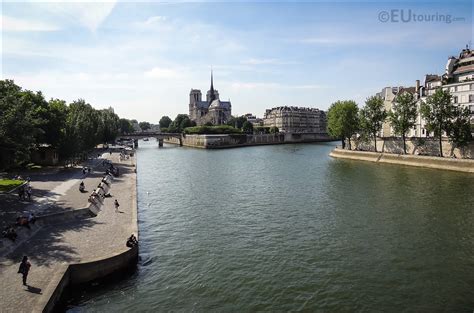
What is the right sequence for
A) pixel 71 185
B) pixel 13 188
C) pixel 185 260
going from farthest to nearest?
pixel 71 185 < pixel 13 188 < pixel 185 260

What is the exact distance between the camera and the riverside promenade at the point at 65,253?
16.3 m

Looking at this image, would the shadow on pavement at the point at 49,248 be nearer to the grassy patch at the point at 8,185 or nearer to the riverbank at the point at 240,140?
the grassy patch at the point at 8,185

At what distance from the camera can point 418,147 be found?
74.4 m

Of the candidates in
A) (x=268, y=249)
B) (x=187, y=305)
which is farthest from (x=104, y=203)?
(x=187, y=305)

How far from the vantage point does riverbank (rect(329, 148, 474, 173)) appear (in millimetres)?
58188

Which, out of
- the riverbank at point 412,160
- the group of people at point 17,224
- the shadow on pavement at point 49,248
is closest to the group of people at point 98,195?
the shadow on pavement at point 49,248

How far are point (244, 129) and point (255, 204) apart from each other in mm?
157811

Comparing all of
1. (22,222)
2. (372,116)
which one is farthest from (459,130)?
(22,222)

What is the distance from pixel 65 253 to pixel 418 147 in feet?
231

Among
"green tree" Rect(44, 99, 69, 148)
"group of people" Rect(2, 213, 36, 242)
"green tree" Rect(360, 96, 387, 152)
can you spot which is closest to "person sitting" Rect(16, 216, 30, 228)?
"group of people" Rect(2, 213, 36, 242)

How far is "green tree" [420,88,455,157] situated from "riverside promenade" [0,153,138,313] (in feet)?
178

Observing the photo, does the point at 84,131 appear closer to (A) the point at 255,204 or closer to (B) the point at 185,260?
(A) the point at 255,204

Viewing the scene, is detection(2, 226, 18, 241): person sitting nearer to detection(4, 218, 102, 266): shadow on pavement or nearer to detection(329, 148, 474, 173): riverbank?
detection(4, 218, 102, 266): shadow on pavement

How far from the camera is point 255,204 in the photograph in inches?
1519
